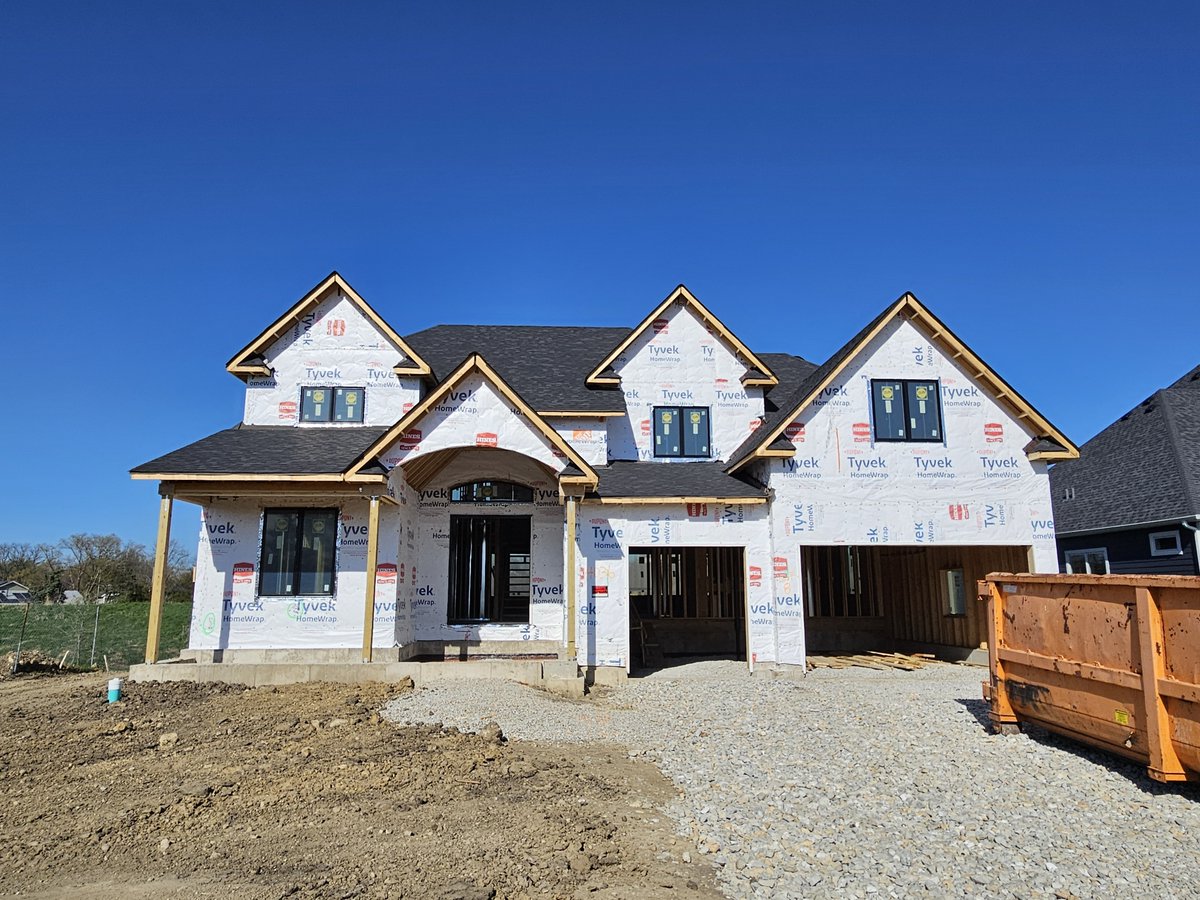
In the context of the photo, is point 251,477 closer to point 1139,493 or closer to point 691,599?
point 691,599

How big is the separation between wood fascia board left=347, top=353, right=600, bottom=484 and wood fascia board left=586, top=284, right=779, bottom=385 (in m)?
3.80

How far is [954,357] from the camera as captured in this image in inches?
663

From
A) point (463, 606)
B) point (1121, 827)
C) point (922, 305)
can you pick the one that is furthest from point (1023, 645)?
point (463, 606)

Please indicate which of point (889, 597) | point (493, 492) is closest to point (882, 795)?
point (493, 492)

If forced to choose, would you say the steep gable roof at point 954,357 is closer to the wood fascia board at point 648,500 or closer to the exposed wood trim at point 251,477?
the wood fascia board at point 648,500

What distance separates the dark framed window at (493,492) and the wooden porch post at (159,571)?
222 inches

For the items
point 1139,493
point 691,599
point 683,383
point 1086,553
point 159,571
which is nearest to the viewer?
point 159,571

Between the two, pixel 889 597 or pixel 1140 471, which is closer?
pixel 889 597

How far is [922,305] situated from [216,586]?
53.0 ft

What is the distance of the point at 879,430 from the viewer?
16.5 m

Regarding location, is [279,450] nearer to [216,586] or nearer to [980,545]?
[216,586]

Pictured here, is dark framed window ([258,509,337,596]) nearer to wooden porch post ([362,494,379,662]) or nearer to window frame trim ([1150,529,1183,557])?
wooden porch post ([362,494,379,662])

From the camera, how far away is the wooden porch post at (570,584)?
47.0 feet

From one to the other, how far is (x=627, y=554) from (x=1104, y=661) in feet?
30.4
